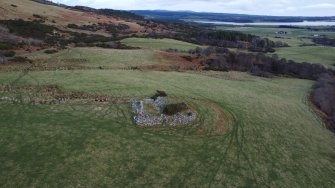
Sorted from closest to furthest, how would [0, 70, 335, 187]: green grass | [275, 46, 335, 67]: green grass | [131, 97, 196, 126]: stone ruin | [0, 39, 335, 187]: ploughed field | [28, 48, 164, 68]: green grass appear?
[0, 70, 335, 187]: green grass < [0, 39, 335, 187]: ploughed field < [131, 97, 196, 126]: stone ruin < [28, 48, 164, 68]: green grass < [275, 46, 335, 67]: green grass

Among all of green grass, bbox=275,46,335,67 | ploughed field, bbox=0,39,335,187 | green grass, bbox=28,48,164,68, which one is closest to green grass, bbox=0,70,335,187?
ploughed field, bbox=0,39,335,187

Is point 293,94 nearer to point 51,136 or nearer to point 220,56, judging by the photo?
point 220,56

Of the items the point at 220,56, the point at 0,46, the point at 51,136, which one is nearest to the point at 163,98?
the point at 51,136

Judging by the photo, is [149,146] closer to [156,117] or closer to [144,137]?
[144,137]

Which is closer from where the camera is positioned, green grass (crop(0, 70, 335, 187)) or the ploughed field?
green grass (crop(0, 70, 335, 187))

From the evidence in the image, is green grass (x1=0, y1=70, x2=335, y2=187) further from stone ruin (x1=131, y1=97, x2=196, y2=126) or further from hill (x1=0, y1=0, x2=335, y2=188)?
stone ruin (x1=131, y1=97, x2=196, y2=126)

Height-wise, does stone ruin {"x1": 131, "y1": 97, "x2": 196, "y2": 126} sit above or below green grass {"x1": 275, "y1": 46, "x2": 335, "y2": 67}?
above
